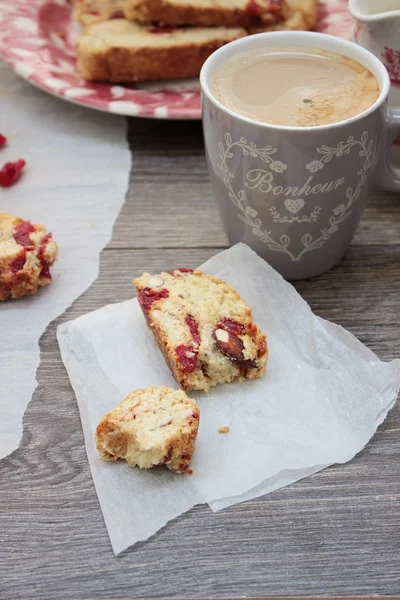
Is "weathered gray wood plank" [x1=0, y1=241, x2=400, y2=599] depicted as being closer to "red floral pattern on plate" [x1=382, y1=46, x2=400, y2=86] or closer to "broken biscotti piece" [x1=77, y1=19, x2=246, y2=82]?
"red floral pattern on plate" [x1=382, y1=46, x2=400, y2=86]

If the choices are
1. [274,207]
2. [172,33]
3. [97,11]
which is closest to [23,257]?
[274,207]

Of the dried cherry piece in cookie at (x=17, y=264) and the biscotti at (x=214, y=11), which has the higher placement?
the biscotti at (x=214, y=11)

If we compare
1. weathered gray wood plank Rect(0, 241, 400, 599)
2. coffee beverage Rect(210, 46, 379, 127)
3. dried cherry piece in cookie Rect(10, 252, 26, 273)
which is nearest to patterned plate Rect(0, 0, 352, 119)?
coffee beverage Rect(210, 46, 379, 127)

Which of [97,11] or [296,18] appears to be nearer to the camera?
[296,18]

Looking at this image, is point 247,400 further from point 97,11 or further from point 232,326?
point 97,11

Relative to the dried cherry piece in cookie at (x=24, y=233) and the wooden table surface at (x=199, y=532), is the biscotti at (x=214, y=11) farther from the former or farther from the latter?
the wooden table surface at (x=199, y=532)

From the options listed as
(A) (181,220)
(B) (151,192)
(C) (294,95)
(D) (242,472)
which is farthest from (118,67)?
(D) (242,472)

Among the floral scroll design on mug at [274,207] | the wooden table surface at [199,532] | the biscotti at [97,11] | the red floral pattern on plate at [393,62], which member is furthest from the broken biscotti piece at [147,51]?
the wooden table surface at [199,532]
